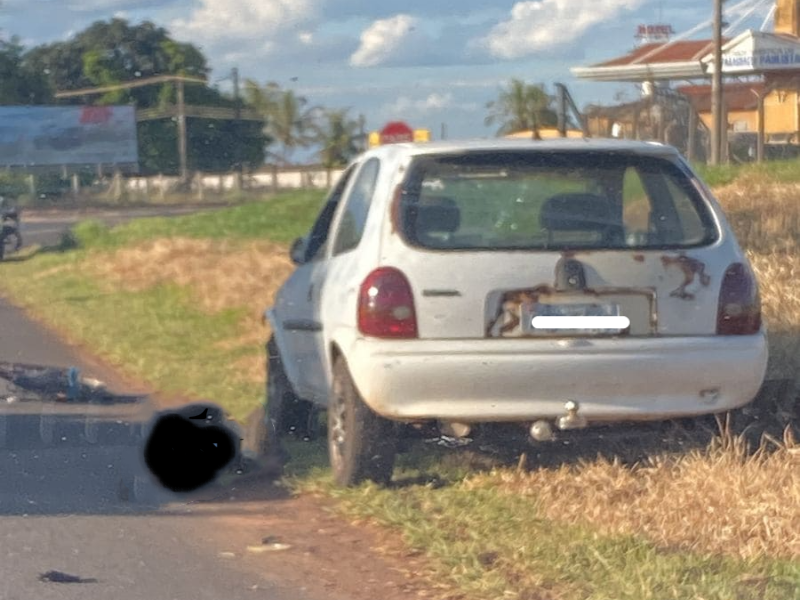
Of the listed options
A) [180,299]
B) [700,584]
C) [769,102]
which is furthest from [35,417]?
[769,102]

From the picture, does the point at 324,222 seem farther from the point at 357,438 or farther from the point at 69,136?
the point at 69,136

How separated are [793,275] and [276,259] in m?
8.70

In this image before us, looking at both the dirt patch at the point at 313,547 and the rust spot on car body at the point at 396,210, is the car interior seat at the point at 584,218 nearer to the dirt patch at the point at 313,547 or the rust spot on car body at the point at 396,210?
the rust spot on car body at the point at 396,210

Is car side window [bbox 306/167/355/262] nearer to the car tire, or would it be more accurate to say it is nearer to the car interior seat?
the car tire

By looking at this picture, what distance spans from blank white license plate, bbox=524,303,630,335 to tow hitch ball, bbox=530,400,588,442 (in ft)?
1.08

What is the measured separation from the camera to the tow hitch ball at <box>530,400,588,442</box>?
6.73 m

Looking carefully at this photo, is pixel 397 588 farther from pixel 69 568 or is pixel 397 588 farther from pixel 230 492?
pixel 230 492

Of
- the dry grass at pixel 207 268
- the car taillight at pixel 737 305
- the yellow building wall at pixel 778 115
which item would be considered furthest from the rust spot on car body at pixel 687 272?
the yellow building wall at pixel 778 115

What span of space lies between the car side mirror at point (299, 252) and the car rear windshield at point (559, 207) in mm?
1528

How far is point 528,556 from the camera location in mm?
5992

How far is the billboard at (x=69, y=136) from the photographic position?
5472 centimetres

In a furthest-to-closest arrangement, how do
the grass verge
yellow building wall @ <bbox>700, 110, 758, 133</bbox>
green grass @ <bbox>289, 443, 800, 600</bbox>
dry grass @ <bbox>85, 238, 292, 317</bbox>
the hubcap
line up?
yellow building wall @ <bbox>700, 110, 758, 133</bbox> < dry grass @ <bbox>85, 238, 292, 317</bbox> < the hubcap < the grass verge < green grass @ <bbox>289, 443, 800, 600</bbox>

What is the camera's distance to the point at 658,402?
6.82 m

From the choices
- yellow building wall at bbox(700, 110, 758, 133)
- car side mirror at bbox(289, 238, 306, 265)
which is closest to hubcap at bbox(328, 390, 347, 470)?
car side mirror at bbox(289, 238, 306, 265)
